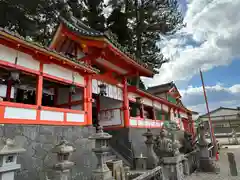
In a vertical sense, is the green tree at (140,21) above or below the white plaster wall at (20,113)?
above

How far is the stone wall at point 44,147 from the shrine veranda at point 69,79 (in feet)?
0.82

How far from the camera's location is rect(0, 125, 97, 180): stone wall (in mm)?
5457

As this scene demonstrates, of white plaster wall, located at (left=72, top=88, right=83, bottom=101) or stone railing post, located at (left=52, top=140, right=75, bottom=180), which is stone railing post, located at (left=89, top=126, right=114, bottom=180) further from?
white plaster wall, located at (left=72, top=88, right=83, bottom=101)

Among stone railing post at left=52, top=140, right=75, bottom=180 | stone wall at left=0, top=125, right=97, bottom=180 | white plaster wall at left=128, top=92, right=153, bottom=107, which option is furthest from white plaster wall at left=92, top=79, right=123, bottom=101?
stone railing post at left=52, top=140, right=75, bottom=180

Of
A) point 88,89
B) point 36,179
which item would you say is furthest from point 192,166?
point 36,179

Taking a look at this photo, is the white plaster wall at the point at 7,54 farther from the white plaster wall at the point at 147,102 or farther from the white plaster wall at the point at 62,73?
the white plaster wall at the point at 147,102

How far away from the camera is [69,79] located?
791cm

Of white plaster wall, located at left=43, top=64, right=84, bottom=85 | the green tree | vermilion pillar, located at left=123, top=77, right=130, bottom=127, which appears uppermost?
the green tree

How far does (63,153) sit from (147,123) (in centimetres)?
1060

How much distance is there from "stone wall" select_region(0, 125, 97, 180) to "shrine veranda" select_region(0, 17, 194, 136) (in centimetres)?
25

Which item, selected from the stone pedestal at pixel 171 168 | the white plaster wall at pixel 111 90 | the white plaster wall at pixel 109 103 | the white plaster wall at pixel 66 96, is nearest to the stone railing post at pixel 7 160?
the white plaster wall at pixel 66 96

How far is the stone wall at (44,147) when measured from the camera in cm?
546

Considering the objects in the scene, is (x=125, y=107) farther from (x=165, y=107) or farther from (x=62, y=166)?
(x=165, y=107)

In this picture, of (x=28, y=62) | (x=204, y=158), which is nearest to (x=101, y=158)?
(x=28, y=62)
